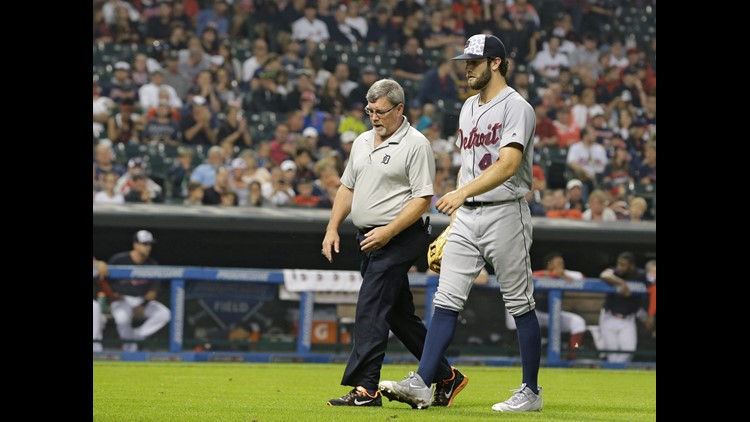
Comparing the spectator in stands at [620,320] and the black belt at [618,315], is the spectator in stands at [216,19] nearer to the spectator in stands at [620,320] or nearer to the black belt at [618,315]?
the spectator in stands at [620,320]

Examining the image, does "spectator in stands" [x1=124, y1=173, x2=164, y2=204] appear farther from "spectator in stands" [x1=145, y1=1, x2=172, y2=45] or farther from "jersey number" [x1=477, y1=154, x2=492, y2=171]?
"jersey number" [x1=477, y1=154, x2=492, y2=171]

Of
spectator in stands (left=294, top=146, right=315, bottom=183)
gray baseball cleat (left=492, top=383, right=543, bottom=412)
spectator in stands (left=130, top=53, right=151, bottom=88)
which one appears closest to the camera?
gray baseball cleat (left=492, top=383, right=543, bottom=412)

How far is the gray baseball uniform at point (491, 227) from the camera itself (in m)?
6.16

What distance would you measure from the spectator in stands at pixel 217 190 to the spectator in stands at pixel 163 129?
5.50 feet

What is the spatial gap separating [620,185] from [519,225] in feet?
31.4

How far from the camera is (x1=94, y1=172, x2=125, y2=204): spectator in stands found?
13047 millimetres

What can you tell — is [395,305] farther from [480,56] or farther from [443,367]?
[480,56]

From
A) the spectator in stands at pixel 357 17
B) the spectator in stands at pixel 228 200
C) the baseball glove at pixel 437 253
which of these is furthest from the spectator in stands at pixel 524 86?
the baseball glove at pixel 437 253

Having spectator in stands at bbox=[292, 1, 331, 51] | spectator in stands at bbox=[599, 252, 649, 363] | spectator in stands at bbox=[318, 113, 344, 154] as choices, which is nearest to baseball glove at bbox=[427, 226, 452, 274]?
spectator in stands at bbox=[599, 252, 649, 363]

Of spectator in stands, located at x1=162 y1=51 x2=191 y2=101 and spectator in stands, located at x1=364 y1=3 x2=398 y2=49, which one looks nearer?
spectator in stands, located at x1=162 y1=51 x2=191 y2=101

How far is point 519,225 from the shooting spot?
621cm

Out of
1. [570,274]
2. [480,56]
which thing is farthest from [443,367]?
[570,274]
